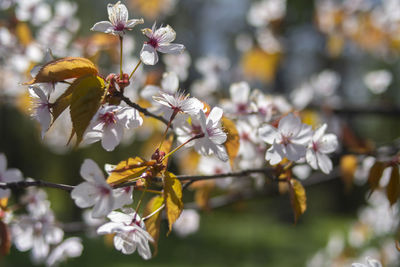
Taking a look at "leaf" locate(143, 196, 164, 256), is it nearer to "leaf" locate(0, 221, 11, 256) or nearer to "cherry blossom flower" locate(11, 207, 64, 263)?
"leaf" locate(0, 221, 11, 256)

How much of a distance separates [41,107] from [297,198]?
52 centimetres

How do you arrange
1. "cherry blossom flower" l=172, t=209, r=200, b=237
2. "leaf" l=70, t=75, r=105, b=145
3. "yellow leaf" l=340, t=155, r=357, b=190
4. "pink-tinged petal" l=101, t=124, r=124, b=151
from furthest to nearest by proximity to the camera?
"cherry blossom flower" l=172, t=209, r=200, b=237
"yellow leaf" l=340, t=155, r=357, b=190
"pink-tinged petal" l=101, t=124, r=124, b=151
"leaf" l=70, t=75, r=105, b=145

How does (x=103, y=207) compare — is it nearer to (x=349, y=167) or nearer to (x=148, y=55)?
(x=148, y=55)

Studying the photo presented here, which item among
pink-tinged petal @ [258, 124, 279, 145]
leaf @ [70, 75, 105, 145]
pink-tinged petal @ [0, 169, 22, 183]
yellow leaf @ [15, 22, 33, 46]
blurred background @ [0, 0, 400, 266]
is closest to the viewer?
leaf @ [70, 75, 105, 145]

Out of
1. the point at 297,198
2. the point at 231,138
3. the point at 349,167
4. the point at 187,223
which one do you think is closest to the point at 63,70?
the point at 231,138

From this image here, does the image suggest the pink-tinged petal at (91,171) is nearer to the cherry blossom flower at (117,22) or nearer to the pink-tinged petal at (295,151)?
the cherry blossom flower at (117,22)

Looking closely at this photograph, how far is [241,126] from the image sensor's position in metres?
1.01

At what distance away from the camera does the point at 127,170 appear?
24.0 inches

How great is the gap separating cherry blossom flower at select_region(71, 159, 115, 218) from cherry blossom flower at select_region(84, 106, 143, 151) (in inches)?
3.4

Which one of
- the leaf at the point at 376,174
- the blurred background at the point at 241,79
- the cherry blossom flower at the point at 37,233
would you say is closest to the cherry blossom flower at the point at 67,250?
the cherry blossom flower at the point at 37,233

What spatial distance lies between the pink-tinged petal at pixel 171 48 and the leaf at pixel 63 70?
13cm

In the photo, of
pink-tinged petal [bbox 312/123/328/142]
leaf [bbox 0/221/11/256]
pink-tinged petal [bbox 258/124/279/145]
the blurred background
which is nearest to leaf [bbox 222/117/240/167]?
pink-tinged petal [bbox 258/124/279/145]

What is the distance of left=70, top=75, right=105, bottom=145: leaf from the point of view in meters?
0.56

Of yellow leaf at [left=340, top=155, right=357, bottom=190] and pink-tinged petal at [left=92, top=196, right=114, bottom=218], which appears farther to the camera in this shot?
yellow leaf at [left=340, top=155, right=357, bottom=190]
